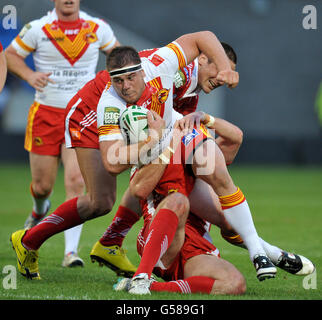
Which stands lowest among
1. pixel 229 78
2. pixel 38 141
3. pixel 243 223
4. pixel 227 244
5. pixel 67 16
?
pixel 227 244

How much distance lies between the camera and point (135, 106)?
4.96 meters

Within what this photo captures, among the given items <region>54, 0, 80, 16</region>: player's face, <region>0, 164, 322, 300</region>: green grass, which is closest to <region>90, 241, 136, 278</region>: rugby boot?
<region>0, 164, 322, 300</region>: green grass

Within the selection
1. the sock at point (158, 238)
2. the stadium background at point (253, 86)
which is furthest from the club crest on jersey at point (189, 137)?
the stadium background at point (253, 86)

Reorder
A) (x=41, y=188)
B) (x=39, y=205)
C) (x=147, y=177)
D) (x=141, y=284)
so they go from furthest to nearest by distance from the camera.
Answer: (x=39, y=205)
(x=41, y=188)
(x=147, y=177)
(x=141, y=284)

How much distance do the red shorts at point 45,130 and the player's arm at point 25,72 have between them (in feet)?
0.90

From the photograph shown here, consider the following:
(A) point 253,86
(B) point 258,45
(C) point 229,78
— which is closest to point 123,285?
(C) point 229,78

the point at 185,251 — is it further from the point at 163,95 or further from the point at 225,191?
the point at 163,95

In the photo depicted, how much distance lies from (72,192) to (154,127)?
219 cm

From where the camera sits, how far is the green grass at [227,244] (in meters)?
4.97

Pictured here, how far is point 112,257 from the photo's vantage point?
19.0 ft
